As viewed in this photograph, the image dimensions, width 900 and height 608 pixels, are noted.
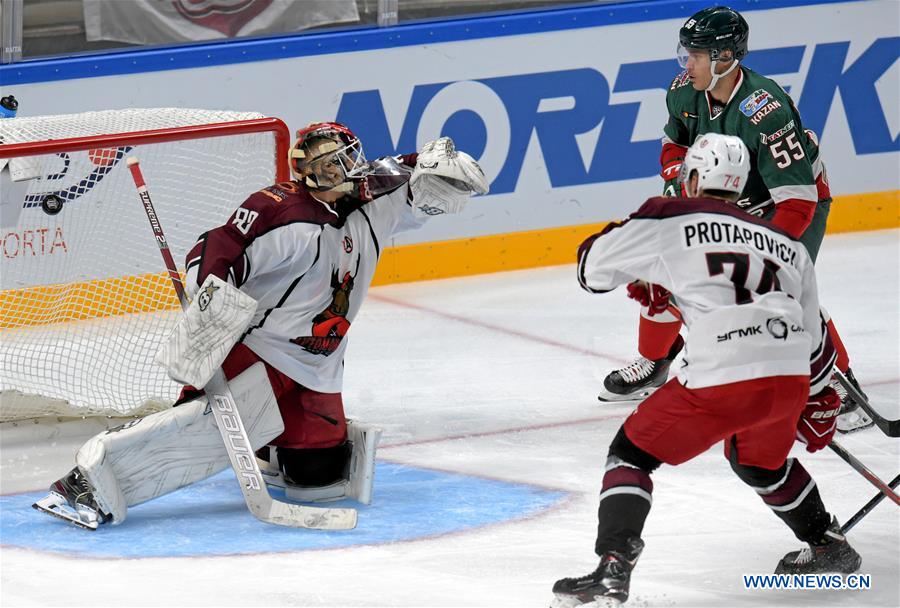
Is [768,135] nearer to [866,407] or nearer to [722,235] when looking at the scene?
[866,407]

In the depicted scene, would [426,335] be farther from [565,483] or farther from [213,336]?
[213,336]

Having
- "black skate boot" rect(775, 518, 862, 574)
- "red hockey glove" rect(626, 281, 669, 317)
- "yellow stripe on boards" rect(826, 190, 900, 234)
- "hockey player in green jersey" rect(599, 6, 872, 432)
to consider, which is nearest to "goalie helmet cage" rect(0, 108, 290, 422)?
"hockey player in green jersey" rect(599, 6, 872, 432)

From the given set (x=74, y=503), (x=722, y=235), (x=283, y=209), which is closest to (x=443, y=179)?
(x=283, y=209)

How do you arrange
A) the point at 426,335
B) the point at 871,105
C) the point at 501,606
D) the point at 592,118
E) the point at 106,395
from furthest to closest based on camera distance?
the point at 871,105 → the point at 592,118 → the point at 426,335 → the point at 106,395 → the point at 501,606

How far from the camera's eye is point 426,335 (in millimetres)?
5445

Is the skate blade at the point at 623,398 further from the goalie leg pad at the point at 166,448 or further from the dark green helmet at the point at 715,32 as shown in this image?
the goalie leg pad at the point at 166,448

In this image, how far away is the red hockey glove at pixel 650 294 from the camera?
308cm

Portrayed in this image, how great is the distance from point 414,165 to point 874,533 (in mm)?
1393

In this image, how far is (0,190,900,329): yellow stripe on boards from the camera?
4.56 meters

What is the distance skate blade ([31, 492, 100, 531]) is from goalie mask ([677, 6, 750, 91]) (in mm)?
1986

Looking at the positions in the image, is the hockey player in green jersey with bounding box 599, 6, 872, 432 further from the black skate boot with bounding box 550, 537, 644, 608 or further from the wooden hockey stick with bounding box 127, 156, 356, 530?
the black skate boot with bounding box 550, 537, 644, 608

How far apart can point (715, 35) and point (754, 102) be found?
0.21m

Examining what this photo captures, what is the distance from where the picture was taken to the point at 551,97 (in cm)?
627

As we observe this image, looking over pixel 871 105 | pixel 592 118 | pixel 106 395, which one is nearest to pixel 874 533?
pixel 106 395
